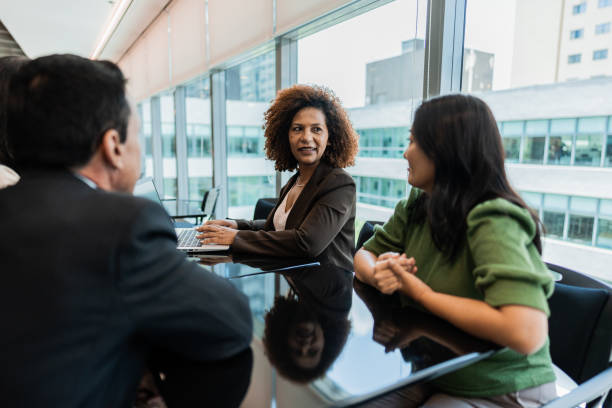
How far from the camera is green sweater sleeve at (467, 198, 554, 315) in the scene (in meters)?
0.78

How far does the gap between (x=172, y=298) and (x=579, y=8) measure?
1.94m

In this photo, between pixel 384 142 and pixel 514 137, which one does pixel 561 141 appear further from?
pixel 384 142

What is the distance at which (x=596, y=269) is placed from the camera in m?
1.66

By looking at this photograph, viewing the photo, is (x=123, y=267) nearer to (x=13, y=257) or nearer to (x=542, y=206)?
(x=13, y=257)

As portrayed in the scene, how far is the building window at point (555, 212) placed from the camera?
1.72 m

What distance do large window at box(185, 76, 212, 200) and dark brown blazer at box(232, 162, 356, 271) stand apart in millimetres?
3480

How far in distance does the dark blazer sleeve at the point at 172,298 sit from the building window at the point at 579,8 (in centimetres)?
181

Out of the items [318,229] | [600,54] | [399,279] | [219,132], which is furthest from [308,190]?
[219,132]

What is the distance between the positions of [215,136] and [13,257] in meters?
4.32

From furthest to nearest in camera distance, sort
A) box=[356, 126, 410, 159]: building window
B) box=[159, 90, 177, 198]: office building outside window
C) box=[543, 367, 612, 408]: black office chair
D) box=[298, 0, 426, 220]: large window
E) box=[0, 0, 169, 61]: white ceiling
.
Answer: box=[159, 90, 177, 198]: office building outside window, box=[0, 0, 169, 61]: white ceiling, box=[356, 126, 410, 159]: building window, box=[298, 0, 426, 220]: large window, box=[543, 367, 612, 408]: black office chair

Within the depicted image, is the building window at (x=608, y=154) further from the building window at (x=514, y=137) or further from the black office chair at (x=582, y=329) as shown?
the black office chair at (x=582, y=329)

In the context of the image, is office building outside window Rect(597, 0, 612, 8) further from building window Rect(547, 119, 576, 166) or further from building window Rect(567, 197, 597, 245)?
building window Rect(567, 197, 597, 245)

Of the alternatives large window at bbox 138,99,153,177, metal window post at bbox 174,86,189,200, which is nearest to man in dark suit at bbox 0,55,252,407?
metal window post at bbox 174,86,189,200

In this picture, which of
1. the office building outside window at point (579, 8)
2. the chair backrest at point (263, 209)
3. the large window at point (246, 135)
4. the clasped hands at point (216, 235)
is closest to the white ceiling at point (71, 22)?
the large window at point (246, 135)
